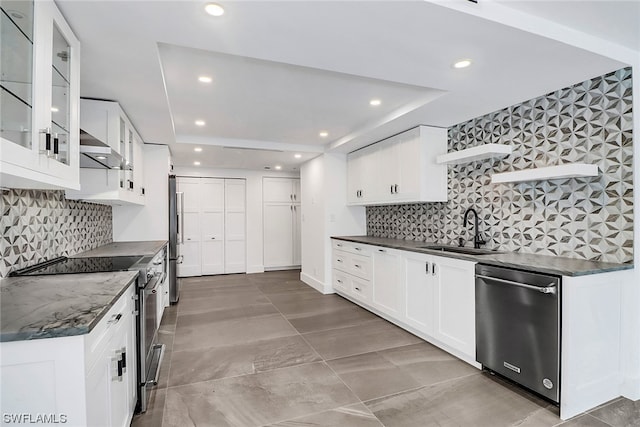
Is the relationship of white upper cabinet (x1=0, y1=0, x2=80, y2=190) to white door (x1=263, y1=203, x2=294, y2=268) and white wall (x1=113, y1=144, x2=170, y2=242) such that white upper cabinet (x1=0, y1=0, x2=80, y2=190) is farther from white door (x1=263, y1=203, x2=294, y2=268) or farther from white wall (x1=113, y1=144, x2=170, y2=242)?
white door (x1=263, y1=203, x2=294, y2=268)

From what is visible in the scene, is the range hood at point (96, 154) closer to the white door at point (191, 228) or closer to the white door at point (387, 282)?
the white door at point (387, 282)

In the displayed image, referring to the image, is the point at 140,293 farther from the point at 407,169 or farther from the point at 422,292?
the point at 407,169

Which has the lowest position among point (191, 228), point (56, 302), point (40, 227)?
point (56, 302)

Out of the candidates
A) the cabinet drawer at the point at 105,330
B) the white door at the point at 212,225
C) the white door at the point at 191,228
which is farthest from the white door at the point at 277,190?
the cabinet drawer at the point at 105,330

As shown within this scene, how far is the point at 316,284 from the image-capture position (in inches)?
215

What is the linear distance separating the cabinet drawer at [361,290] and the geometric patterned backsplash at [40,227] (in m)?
3.13

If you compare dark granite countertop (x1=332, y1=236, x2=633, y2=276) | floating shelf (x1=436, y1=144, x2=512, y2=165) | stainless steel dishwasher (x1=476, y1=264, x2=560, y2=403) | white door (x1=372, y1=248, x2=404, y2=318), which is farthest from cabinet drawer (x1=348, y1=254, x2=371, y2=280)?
stainless steel dishwasher (x1=476, y1=264, x2=560, y2=403)

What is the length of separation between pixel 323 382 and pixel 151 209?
328 centimetres

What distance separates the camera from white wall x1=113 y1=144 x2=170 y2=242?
4203mm

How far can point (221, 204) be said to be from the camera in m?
6.81

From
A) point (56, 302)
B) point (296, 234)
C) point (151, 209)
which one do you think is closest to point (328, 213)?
point (296, 234)

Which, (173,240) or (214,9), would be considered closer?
(214,9)

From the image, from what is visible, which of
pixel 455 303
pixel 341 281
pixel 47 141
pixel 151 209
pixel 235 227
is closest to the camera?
pixel 47 141

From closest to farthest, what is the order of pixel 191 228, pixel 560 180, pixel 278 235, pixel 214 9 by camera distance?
pixel 214 9
pixel 560 180
pixel 191 228
pixel 278 235
